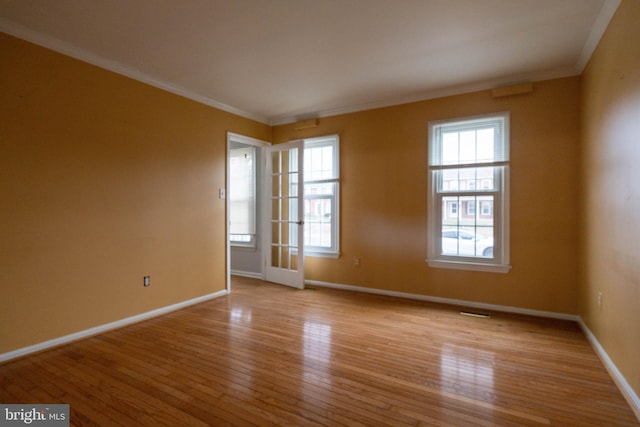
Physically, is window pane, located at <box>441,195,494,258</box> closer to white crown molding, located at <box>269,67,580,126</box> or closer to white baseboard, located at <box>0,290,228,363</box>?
white crown molding, located at <box>269,67,580,126</box>

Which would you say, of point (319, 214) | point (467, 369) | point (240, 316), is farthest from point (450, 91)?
point (240, 316)

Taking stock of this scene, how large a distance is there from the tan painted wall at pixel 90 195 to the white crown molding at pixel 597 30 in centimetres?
397

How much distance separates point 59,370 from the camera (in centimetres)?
226

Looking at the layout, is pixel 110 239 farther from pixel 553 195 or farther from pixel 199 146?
pixel 553 195

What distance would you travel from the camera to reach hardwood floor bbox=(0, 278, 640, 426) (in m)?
1.78

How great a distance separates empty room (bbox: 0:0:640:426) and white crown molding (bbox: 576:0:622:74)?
0.07ft

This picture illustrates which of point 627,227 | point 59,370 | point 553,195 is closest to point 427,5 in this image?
point 627,227

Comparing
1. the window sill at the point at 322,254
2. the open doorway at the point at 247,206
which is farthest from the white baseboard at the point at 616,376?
the open doorway at the point at 247,206

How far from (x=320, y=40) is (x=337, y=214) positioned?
2481mm

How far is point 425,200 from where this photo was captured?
3965 mm

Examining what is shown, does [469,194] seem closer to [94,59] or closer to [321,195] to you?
[321,195]

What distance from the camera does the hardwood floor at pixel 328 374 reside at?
1778mm

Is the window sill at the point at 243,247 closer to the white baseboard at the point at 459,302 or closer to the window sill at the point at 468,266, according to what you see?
the white baseboard at the point at 459,302

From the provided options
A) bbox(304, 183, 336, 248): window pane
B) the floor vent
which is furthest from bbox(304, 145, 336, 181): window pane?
the floor vent
